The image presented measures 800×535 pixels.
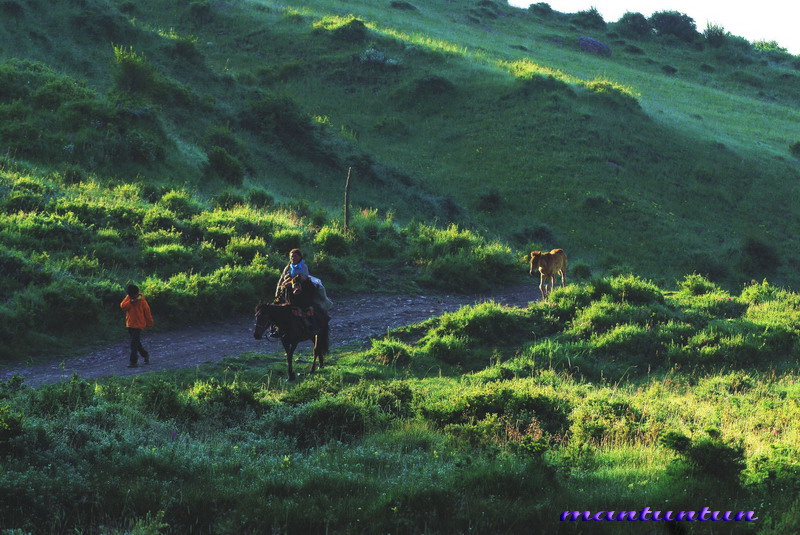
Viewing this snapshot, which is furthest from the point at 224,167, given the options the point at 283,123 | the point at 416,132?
the point at 416,132

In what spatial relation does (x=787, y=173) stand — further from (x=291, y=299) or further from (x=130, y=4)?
(x=130, y=4)

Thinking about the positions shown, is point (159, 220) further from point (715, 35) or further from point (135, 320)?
point (715, 35)

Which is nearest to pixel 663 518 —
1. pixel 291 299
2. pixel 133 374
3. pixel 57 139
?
pixel 291 299

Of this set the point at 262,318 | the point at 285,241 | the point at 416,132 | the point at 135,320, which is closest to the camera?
the point at 262,318

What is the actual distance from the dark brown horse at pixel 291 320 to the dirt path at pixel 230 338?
59.4 inches

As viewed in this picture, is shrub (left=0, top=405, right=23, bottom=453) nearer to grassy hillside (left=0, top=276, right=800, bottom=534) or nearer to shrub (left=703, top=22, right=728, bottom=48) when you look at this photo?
grassy hillside (left=0, top=276, right=800, bottom=534)

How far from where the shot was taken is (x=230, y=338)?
15.2m

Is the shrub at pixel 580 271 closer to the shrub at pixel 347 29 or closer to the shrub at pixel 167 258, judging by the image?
the shrub at pixel 167 258

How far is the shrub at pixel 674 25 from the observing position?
85500 millimetres

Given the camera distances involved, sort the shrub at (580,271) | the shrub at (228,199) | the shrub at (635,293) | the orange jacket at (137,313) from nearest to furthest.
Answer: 1. the orange jacket at (137,313)
2. the shrub at (635,293)
3. the shrub at (228,199)
4. the shrub at (580,271)

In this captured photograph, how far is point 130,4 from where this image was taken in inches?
1907

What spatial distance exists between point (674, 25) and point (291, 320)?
8762cm

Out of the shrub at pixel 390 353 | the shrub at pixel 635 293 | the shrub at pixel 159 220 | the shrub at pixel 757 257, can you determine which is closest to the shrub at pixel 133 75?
the shrub at pixel 159 220

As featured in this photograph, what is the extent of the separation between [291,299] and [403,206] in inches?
745
